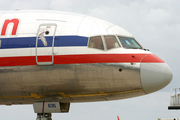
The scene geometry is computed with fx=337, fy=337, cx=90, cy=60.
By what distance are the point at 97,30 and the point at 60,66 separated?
2.64m

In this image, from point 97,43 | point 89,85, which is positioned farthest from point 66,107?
point 97,43

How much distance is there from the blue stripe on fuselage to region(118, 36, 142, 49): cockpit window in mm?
1888

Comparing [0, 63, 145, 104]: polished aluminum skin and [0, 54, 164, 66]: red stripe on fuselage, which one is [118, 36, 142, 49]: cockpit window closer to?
[0, 54, 164, 66]: red stripe on fuselage

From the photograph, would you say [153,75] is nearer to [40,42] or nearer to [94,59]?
[94,59]

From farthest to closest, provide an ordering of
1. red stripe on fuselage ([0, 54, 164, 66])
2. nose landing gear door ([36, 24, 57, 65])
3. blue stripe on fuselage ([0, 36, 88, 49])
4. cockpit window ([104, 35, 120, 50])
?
cockpit window ([104, 35, 120, 50]) < blue stripe on fuselage ([0, 36, 88, 49]) < nose landing gear door ([36, 24, 57, 65]) < red stripe on fuselage ([0, 54, 164, 66])

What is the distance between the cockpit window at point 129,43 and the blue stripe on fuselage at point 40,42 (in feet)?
6.20

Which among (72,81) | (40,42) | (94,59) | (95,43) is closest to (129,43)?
(95,43)

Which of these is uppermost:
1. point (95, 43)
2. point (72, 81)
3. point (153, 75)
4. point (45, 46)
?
point (95, 43)

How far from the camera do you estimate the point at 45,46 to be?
16297mm

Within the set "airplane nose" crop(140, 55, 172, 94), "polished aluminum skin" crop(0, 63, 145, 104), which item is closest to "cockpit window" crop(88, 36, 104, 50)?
"polished aluminum skin" crop(0, 63, 145, 104)

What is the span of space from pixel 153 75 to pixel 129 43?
219 cm

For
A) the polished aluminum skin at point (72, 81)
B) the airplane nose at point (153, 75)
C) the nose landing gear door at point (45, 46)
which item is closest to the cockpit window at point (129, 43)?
the airplane nose at point (153, 75)

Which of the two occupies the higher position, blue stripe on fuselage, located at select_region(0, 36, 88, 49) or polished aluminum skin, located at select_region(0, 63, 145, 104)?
blue stripe on fuselage, located at select_region(0, 36, 88, 49)

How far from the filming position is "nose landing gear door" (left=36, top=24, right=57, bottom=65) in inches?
637
